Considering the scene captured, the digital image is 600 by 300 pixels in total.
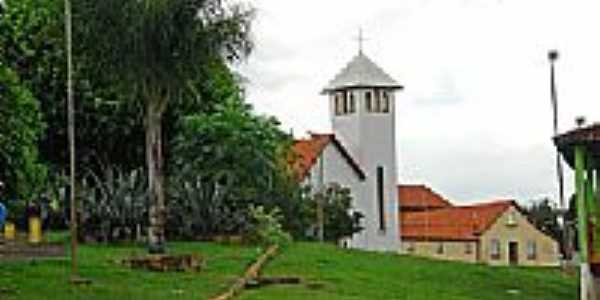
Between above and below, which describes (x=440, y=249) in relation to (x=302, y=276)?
below

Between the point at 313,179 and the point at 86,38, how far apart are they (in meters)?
37.0

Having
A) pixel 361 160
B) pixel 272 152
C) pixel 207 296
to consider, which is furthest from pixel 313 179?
pixel 207 296

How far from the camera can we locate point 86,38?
2747 centimetres

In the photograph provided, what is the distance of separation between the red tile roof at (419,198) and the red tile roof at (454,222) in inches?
117

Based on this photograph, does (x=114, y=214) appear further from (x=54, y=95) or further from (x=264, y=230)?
(x=54, y=95)

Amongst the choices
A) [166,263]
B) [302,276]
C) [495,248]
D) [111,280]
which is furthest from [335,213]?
[111,280]

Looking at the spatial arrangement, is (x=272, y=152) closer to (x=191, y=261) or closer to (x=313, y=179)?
(x=191, y=261)

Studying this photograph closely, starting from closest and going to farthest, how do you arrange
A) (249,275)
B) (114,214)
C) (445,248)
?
(249,275), (114,214), (445,248)

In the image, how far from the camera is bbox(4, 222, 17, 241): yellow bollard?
33969 millimetres

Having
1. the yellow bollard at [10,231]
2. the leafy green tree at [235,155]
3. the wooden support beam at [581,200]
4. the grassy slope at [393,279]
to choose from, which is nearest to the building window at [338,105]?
the leafy green tree at [235,155]

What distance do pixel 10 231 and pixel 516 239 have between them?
136 ft

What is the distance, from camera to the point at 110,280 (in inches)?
895

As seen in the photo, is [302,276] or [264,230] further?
[264,230]

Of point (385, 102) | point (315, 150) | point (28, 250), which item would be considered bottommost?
point (28, 250)
